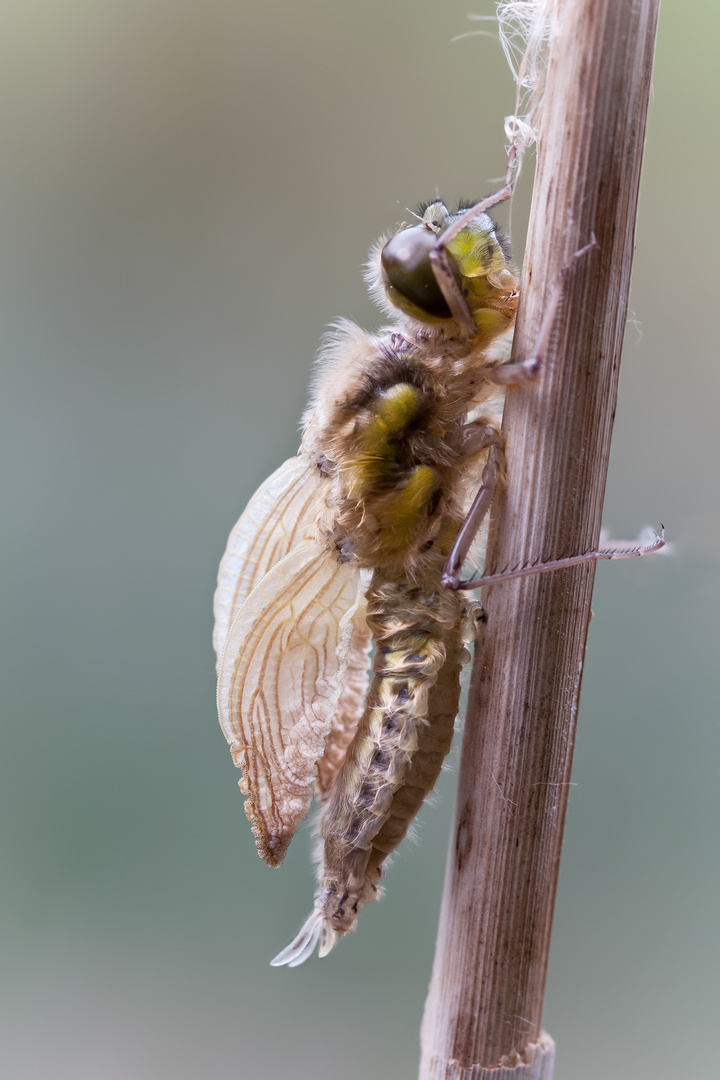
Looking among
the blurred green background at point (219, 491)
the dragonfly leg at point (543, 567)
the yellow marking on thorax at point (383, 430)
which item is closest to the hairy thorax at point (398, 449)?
the yellow marking on thorax at point (383, 430)

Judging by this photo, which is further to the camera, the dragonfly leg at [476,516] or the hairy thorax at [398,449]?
the hairy thorax at [398,449]

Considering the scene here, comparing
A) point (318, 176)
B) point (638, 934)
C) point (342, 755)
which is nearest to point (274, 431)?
point (318, 176)

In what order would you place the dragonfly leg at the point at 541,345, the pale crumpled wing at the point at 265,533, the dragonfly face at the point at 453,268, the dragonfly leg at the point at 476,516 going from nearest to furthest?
the dragonfly leg at the point at 541,345
the dragonfly leg at the point at 476,516
the dragonfly face at the point at 453,268
the pale crumpled wing at the point at 265,533

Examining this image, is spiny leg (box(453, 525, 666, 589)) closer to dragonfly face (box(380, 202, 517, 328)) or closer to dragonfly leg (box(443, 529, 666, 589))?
dragonfly leg (box(443, 529, 666, 589))

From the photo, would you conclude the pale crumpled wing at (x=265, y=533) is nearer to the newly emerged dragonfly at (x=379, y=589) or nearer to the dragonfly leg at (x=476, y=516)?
the newly emerged dragonfly at (x=379, y=589)

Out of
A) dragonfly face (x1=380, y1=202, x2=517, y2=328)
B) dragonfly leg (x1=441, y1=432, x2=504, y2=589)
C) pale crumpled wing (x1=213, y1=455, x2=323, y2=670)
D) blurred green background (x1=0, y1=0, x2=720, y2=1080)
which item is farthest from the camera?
blurred green background (x1=0, y1=0, x2=720, y2=1080)

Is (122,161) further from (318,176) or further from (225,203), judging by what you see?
(318,176)

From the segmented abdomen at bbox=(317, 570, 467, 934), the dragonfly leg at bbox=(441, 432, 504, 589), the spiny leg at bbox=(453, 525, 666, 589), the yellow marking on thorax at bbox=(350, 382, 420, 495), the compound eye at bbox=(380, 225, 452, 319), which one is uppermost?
the compound eye at bbox=(380, 225, 452, 319)

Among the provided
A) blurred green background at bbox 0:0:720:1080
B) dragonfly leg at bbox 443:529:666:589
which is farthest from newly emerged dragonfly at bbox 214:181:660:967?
blurred green background at bbox 0:0:720:1080
